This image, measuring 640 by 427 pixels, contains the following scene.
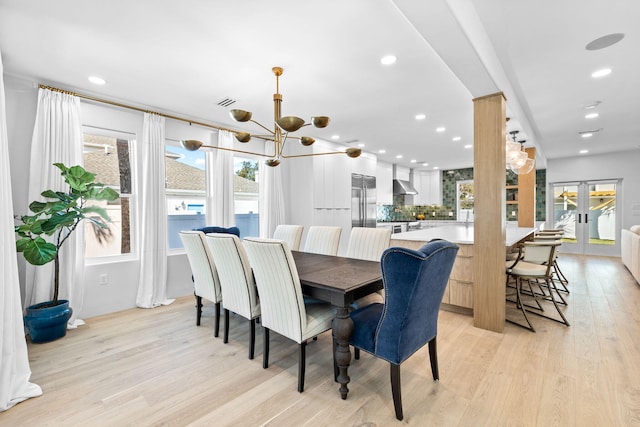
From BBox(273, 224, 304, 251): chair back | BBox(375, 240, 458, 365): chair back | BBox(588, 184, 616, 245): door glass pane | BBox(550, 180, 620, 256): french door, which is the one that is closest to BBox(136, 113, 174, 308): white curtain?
BBox(273, 224, 304, 251): chair back

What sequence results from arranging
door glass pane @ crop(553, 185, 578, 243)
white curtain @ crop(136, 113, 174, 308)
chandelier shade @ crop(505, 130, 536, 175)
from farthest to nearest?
door glass pane @ crop(553, 185, 578, 243), chandelier shade @ crop(505, 130, 536, 175), white curtain @ crop(136, 113, 174, 308)

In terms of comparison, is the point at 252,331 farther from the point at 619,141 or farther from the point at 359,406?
the point at 619,141

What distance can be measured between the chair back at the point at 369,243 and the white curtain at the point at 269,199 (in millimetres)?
2058

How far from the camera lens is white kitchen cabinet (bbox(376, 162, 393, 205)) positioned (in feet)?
23.6

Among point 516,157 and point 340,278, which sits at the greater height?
point 516,157

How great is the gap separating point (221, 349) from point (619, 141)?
7.98 m

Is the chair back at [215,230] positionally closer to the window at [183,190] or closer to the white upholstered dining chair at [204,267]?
the window at [183,190]

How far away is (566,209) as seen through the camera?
24.9ft

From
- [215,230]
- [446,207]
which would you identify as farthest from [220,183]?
[446,207]

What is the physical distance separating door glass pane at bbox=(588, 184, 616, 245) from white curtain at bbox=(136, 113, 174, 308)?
9.42m

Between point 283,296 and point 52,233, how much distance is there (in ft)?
7.56

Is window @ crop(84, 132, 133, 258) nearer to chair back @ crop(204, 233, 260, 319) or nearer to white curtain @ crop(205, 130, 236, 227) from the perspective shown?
white curtain @ crop(205, 130, 236, 227)

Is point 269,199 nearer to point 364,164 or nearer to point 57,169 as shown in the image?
point 364,164

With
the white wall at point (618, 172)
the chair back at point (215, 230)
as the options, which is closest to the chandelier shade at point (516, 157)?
the chair back at point (215, 230)
